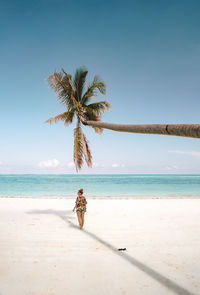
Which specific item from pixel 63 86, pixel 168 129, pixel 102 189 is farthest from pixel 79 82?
pixel 102 189

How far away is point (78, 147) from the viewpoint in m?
7.91

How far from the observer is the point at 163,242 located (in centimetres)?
608

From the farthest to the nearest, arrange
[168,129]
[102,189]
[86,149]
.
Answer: [102,189]
[86,149]
[168,129]

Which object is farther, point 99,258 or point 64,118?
point 64,118

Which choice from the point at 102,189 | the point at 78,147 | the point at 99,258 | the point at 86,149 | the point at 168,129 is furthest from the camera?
the point at 102,189

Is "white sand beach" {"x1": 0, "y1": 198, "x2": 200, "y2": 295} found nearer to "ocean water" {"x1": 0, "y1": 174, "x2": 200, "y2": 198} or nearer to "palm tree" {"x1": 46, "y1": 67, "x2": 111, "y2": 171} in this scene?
"palm tree" {"x1": 46, "y1": 67, "x2": 111, "y2": 171}

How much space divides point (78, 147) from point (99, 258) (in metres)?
4.25

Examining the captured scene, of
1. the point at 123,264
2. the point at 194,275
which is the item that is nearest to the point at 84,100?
the point at 123,264

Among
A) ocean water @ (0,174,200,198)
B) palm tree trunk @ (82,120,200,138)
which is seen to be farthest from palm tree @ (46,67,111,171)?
ocean water @ (0,174,200,198)

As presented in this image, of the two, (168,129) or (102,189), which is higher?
(168,129)

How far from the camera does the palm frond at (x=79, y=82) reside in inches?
327

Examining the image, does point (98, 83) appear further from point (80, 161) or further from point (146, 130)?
point (146, 130)

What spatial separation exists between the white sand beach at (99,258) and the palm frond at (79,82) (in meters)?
5.59

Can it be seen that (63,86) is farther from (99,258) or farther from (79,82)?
(99,258)
